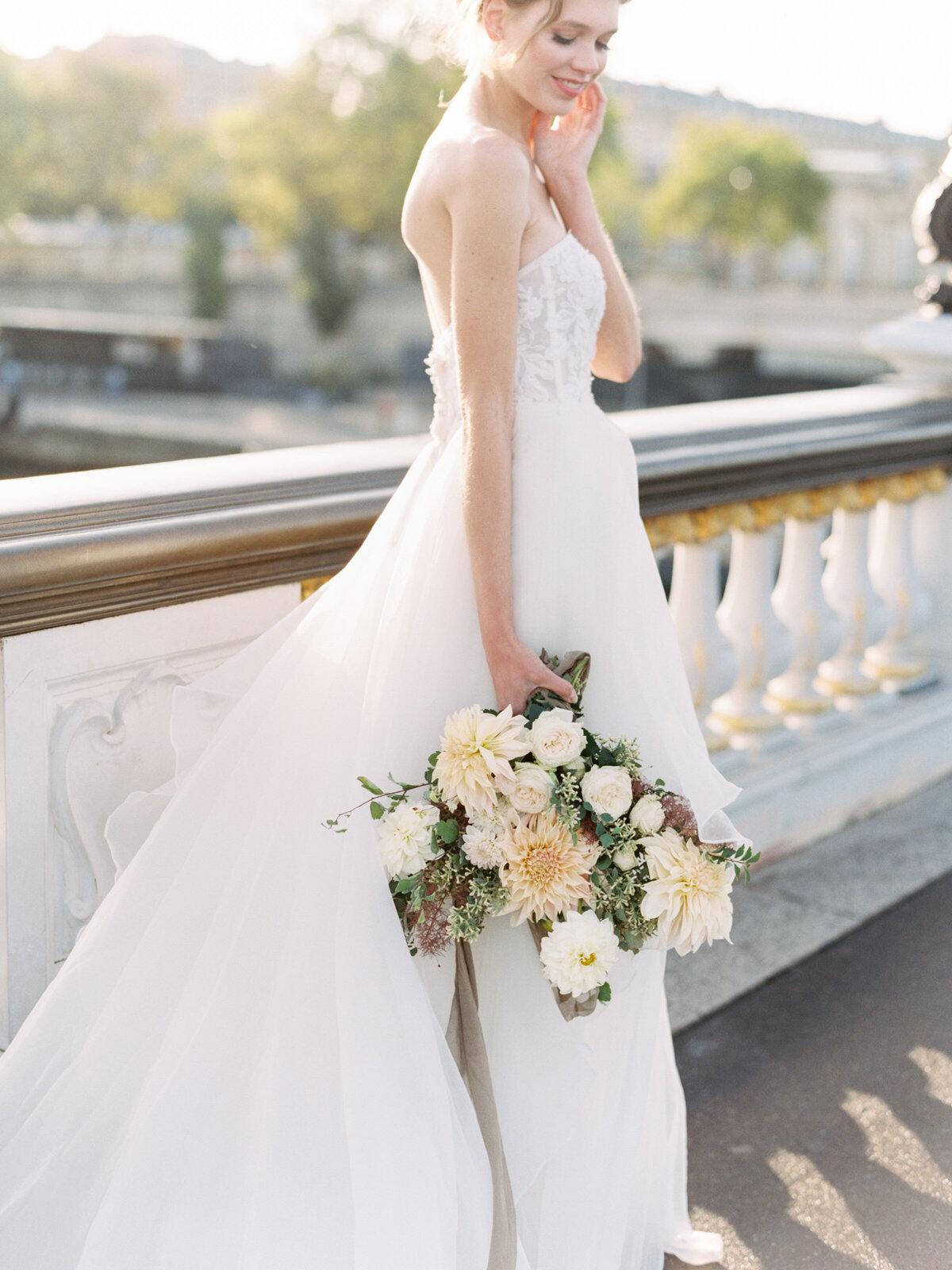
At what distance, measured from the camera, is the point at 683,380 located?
49.6 meters

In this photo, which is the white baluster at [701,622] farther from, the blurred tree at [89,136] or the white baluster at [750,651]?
the blurred tree at [89,136]

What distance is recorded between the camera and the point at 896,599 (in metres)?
4.82

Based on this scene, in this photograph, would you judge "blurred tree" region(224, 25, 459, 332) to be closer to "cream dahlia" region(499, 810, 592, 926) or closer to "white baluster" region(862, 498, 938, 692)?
"white baluster" region(862, 498, 938, 692)

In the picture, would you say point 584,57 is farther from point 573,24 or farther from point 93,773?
point 93,773

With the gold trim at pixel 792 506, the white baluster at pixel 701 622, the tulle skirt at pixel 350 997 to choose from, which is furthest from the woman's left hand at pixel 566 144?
the white baluster at pixel 701 622

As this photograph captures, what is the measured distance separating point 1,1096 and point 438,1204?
70 cm

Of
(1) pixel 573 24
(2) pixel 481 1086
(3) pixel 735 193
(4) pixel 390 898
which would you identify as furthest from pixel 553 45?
(3) pixel 735 193

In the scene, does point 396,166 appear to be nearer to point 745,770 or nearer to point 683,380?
point 683,380

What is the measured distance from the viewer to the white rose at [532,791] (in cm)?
204

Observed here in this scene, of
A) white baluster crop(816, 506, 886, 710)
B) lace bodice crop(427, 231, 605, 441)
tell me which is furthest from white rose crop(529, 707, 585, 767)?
white baluster crop(816, 506, 886, 710)

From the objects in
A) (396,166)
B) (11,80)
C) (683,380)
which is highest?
(11,80)

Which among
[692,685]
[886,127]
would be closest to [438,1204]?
[692,685]

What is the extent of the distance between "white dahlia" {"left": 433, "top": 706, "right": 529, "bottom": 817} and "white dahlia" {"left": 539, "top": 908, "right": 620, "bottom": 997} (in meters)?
0.22

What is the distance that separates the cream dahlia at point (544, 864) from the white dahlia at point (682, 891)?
108 millimetres
